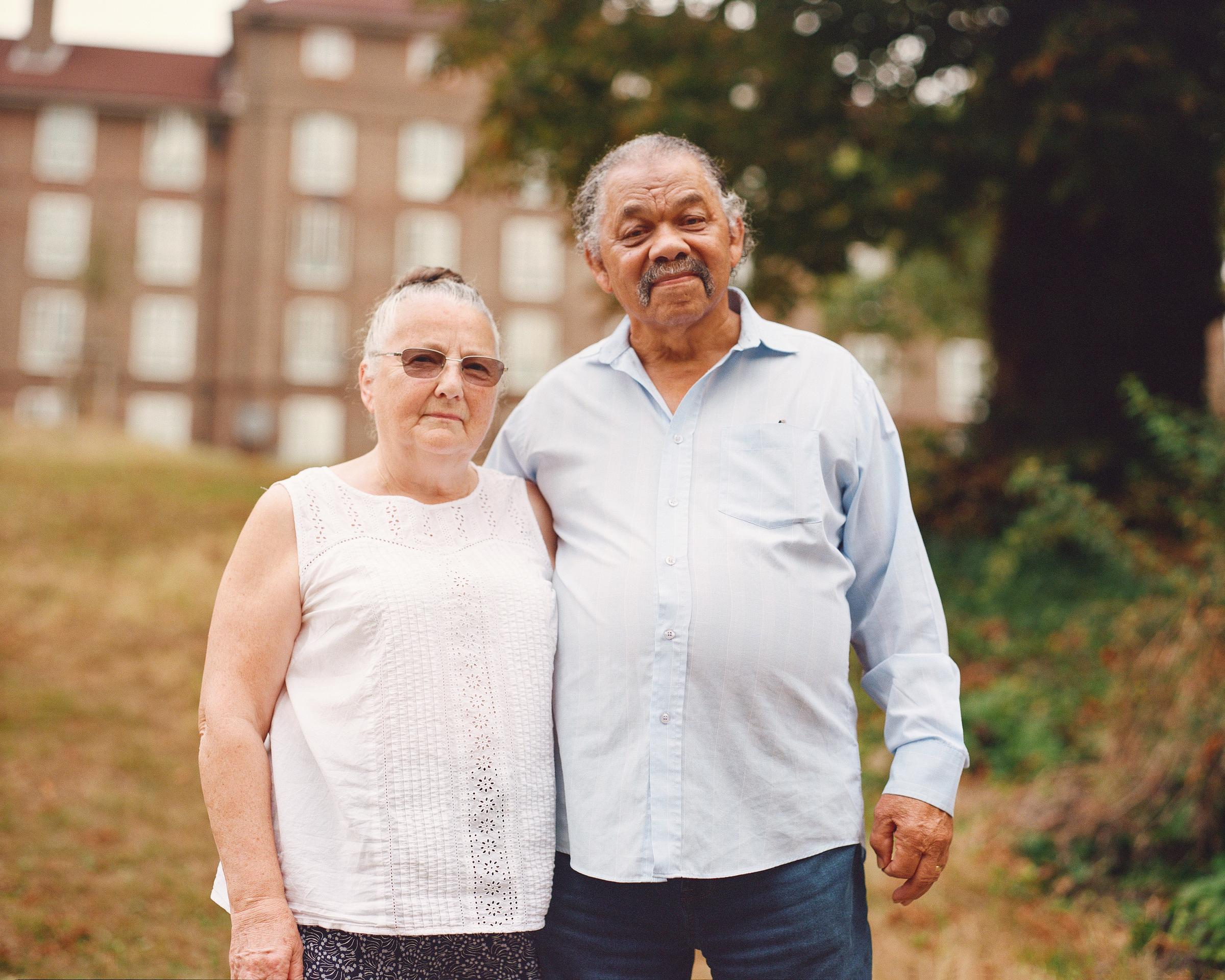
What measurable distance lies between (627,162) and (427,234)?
32.8 m

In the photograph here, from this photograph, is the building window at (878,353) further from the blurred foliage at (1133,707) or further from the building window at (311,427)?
the building window at (311,427)

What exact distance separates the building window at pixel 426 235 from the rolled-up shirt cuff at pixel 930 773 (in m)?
32.7

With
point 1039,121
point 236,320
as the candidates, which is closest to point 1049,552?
point 1039,121

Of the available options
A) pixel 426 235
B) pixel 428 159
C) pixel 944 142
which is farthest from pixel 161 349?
pixel 944 142

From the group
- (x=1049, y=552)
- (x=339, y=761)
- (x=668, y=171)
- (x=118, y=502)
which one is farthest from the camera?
(x=118, y=502)

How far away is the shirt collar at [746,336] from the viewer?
2.32 m

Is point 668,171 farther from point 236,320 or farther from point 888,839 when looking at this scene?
point 236,320

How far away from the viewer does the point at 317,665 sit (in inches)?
81.7

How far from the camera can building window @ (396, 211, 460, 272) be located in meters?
33.8

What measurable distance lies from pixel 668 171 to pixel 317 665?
1213mm

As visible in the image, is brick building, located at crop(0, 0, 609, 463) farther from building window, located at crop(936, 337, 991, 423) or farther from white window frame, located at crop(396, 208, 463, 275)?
building window, located at crop(936, 337, 991, 423)

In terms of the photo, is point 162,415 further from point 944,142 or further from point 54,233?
point 944,142

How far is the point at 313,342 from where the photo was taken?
33375 mm

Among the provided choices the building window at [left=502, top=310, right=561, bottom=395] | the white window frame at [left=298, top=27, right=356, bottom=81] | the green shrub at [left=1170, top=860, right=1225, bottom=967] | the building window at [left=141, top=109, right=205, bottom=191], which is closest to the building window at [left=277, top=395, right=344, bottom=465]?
the building window at [left=502, top=310, right=561, bottom=395]
